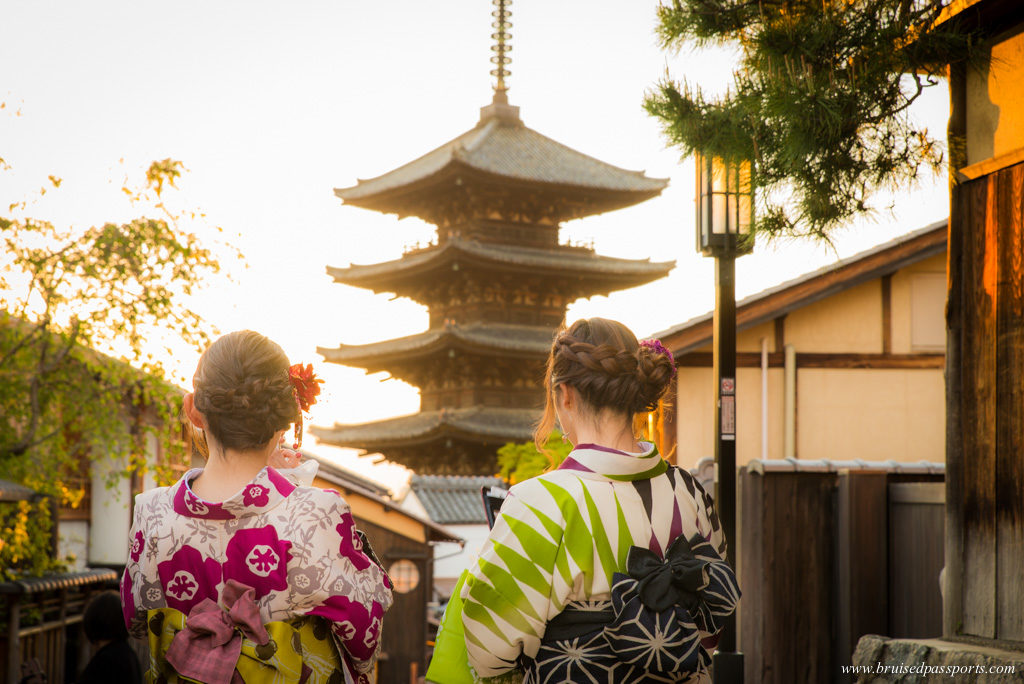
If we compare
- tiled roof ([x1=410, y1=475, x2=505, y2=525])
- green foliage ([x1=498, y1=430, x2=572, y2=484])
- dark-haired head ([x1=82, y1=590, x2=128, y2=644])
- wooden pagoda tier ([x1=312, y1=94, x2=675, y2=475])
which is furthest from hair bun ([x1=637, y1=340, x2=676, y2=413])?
tiled roof ([x1=410, y1=475, x2=505, y2=525])

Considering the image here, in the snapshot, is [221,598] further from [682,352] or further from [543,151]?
[543,151]

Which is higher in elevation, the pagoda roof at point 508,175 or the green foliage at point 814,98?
the pagoda roof at point 508,175

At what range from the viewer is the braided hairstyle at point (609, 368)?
7.75 ft

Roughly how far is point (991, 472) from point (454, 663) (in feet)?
8.66

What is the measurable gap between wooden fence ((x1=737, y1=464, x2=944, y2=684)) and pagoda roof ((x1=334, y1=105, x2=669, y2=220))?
717 inches

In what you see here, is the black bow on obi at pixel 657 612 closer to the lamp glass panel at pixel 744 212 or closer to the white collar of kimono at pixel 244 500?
the white collar of kimono at pixel 244 500

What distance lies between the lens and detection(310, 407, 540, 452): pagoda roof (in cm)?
2369

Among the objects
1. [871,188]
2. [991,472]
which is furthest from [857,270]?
[991,472]

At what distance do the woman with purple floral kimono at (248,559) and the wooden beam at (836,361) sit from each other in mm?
8055

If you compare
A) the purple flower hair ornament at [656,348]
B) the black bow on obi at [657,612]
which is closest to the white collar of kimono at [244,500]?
the black bow on obi at [657,612]

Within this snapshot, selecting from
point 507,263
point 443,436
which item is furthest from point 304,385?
point 443,436

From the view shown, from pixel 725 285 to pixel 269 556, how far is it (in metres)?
3.66

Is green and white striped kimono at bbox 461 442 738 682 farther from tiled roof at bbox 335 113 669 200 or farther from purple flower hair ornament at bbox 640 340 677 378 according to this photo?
tiled roof at bbox 335 113 669 200

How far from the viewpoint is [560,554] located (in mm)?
2295
